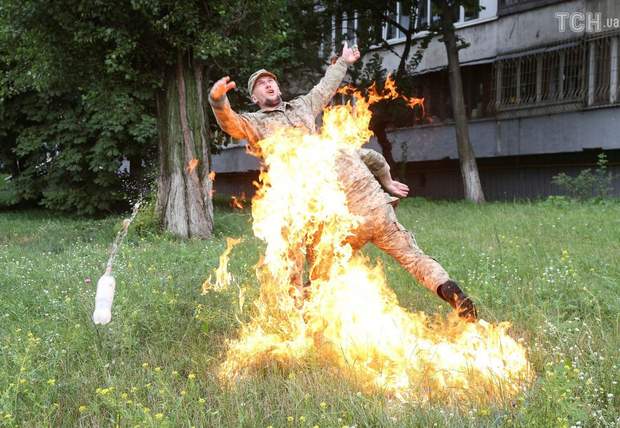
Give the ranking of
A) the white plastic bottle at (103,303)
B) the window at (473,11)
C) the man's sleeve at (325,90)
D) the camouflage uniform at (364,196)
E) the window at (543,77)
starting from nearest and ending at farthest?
the white plastic bottle at (103,303), the camouflage uniform at (364,196), the man's sleeve at (325,90), the window at (543,77), the window at (473,11)

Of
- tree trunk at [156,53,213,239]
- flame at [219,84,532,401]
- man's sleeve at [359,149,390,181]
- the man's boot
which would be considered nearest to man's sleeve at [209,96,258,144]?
flame at [219,84,532,401]

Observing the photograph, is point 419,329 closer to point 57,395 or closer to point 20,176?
point 57,395

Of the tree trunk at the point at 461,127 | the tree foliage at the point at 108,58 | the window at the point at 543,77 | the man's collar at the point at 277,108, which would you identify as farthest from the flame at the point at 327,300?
the window at the point at 543,77

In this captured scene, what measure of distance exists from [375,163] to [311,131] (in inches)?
22.8

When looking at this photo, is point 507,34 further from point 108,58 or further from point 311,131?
point 311,131

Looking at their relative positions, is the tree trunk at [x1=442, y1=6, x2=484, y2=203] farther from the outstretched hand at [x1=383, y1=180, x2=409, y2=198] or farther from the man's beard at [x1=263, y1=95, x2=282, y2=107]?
the man's beard at [x1=263, y1=95, x2=282, y2=107]

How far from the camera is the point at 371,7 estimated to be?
21.9 meters

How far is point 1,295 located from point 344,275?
465 cm

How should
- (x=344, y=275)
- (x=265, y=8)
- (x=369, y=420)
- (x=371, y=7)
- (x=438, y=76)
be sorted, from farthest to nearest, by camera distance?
(x=438, y=76) → (x=371, y=7) → (x=265, y=8) → (x=344, y=275) → (x=369, y=420)

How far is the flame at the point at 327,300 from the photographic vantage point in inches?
182

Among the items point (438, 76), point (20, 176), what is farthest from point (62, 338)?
point (438, 76)

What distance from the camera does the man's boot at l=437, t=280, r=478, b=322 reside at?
15.6 feet

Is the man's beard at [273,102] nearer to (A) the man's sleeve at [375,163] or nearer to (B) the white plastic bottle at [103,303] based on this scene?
(A) the man's sleeve at [375,163]

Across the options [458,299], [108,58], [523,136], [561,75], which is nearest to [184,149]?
[108,58]
